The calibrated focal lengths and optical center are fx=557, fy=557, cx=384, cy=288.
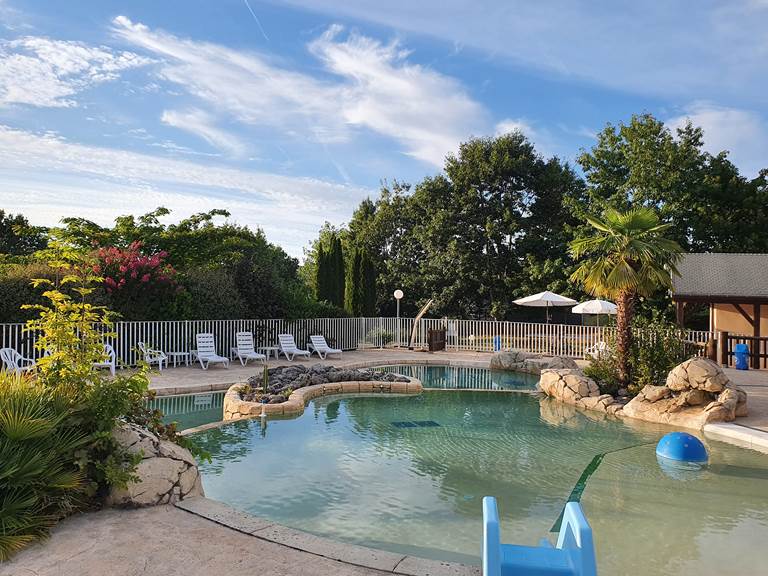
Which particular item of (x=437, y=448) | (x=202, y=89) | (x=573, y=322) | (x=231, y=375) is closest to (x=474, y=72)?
(x=202, y=89)

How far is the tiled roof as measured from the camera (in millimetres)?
17453

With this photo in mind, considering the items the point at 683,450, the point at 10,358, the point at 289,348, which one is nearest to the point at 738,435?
the point at 683,450

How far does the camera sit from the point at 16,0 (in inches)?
328

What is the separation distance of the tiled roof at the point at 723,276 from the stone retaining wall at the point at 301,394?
1022 cm

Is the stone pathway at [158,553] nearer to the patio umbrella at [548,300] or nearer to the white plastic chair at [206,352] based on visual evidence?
the white plastic chair at [206,352]

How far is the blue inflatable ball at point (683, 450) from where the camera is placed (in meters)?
7.27

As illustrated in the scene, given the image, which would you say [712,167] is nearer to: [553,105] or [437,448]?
[553,105]

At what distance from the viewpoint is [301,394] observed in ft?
34.9

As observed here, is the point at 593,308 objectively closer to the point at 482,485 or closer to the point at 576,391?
the point at 576,391

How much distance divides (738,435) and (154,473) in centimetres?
819

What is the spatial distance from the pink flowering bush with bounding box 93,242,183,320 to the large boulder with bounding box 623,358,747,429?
39.6 feet

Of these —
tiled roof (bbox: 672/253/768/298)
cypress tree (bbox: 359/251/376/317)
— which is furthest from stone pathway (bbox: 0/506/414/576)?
cypress tree (bbox: 359/251/376/317)

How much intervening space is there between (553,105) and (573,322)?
17586mm

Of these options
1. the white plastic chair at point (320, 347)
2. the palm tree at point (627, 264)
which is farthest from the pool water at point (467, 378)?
the palm tree at point (627, 264)
